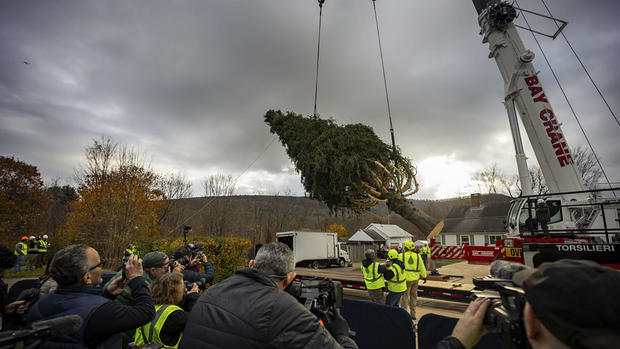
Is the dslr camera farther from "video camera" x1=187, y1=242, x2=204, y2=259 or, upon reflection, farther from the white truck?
the white truck

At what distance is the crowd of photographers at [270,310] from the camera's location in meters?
0.85

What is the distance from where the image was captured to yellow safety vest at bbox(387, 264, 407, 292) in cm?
729

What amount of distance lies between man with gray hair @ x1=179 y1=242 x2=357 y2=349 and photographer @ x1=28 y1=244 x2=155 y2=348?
0.90 meters

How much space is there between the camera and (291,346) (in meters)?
1.51

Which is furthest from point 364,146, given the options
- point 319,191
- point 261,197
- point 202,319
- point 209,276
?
point 261,197

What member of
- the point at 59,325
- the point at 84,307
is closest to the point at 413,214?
the point at 84,307

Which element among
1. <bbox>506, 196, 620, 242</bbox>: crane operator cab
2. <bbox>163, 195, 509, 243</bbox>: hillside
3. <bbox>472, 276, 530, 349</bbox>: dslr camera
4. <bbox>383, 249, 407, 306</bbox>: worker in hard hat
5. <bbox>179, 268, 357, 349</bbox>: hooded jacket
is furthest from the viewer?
<bbox>163, 195, 509, 243</bbox>: hillside

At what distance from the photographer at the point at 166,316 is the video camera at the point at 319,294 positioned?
132cm

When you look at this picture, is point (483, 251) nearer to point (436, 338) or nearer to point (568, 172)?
point (568, 172)

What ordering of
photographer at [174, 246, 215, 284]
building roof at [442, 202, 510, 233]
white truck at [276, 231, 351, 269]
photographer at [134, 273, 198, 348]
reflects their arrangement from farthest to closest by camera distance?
building roof at [442, 202, 510, 233] → white truck at [276, 231, 351, 269] → photographer at [174, 246, 215, 284] → photographer at [134, 273, 198, 348]

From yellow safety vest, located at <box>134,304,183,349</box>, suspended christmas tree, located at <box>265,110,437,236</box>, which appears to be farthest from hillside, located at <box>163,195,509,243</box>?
yellow safety vest, located at <box>134,304,183,349</box>

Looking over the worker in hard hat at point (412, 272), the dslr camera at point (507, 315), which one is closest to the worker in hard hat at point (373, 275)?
the worker in hard hat at point (412, 272)

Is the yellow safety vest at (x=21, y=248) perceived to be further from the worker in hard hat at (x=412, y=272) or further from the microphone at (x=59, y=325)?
the microphone at (x=59, y=325)

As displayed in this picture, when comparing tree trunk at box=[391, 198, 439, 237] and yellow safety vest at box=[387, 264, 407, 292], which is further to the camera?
tree trunk at box=[391, 198, 439, 237]
